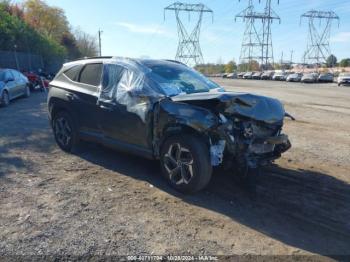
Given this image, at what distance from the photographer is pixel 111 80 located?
618cm

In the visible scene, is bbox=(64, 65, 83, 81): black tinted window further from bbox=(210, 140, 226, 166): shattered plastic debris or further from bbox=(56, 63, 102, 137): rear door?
bbox=(210, 140, 226, 166): shattered plastic debris

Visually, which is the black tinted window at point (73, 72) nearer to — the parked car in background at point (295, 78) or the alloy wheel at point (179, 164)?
the alloy wheel at point (179, 164)

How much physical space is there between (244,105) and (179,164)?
1.15m

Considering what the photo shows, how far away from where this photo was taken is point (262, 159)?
17.0ft

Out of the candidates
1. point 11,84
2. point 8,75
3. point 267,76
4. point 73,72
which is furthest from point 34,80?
point 267,76

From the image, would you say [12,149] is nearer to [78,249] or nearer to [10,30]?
[78,249]

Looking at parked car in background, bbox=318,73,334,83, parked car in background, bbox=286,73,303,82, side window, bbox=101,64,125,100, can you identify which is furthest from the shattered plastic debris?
parked car in background, bbox=286,73,303,82

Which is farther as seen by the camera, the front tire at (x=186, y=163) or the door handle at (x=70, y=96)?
the door handle at (x=70, y=96)

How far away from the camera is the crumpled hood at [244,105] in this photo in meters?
4.83

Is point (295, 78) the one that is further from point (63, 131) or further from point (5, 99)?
point (63, 131)

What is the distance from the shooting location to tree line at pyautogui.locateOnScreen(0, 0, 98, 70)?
1194 inches

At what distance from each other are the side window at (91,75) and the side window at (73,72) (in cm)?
13

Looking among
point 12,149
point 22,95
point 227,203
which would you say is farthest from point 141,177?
point 22,95

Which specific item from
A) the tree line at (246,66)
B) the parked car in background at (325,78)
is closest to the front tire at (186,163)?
the parked car in background at (325,78)
